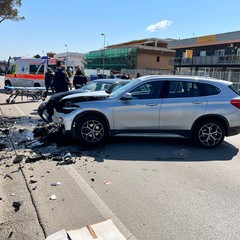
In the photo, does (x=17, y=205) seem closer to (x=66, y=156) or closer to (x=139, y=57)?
(x=66, y=156)

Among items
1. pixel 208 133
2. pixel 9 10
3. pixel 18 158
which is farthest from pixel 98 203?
pixel 9 10

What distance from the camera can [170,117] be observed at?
24.6 ft

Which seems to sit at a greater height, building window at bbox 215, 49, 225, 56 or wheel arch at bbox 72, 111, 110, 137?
building window at bbox 215, 49, 225, 56

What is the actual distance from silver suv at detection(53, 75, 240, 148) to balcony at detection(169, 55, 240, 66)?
36520 mm

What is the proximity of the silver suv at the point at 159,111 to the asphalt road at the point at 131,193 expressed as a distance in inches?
20.2

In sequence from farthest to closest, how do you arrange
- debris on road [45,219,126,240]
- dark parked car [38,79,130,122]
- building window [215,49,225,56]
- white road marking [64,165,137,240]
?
building window [215,49,225,56], dark parked car [38,79,130,122], white road marking [64,165,137,240], debris on road [45,219,126,240]

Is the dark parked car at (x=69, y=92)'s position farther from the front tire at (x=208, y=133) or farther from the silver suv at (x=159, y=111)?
the front tire at (x=208, y=133)

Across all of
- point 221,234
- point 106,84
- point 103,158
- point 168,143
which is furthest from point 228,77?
point 221,234

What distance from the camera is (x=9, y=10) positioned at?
59.7 ft

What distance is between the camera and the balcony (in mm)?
41844

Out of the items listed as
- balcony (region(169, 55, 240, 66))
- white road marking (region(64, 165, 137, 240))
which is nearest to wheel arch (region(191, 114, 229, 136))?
white road marking (region(64, 165, 137, 240))

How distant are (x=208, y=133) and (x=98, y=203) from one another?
4270 millimetres

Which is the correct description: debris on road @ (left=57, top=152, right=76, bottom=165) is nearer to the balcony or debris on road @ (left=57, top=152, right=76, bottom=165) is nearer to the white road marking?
the white road marking

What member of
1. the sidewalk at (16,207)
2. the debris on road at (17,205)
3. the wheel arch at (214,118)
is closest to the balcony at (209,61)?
the wheel arch at (214,118)
